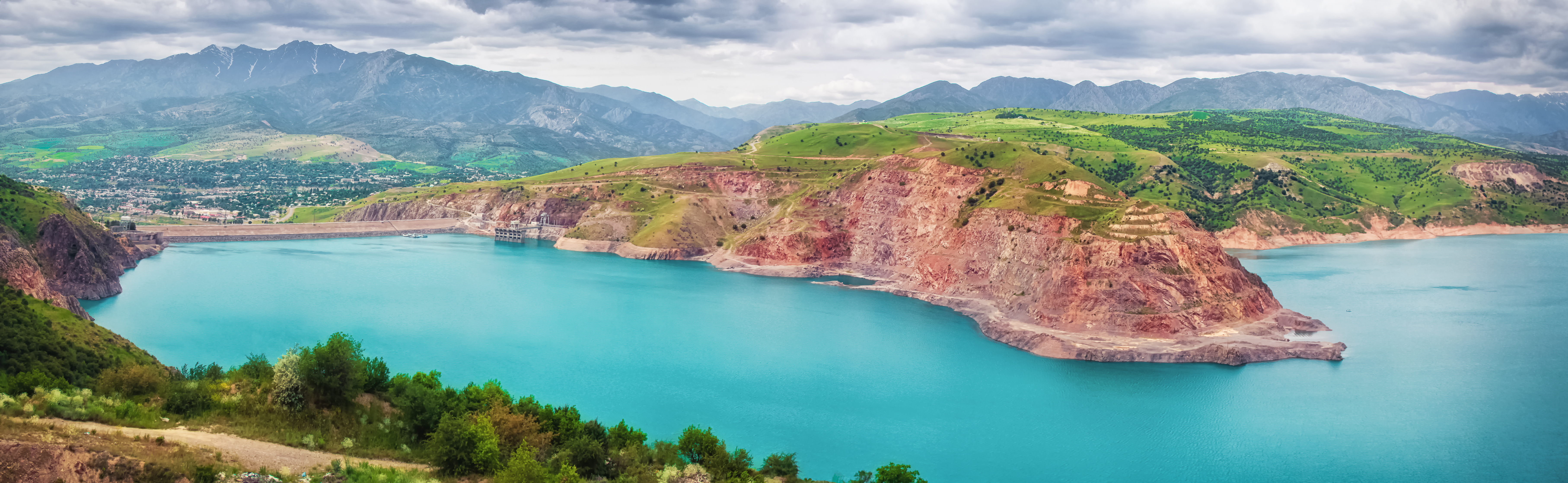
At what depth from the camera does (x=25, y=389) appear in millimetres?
35812

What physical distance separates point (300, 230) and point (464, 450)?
141552mm

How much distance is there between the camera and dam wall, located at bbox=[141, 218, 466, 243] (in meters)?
145

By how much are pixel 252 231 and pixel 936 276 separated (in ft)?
359

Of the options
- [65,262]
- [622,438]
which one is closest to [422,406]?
[622,438]

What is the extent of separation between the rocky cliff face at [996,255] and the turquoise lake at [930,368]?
294cm

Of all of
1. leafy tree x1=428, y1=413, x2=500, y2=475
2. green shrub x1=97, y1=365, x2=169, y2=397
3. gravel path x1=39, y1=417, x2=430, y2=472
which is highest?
green shrub x1=97, y1=365, x2=169, y2=397

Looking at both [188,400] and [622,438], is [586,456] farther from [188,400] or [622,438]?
[188,400]

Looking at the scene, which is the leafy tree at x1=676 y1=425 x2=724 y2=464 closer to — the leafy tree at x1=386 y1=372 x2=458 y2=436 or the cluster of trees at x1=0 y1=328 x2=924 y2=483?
the cluster of trees at x1=0 y1=328 x2=924 y2=483

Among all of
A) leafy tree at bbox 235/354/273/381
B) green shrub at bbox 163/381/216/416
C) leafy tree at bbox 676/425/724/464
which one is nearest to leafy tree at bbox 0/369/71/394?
green shrub at bbox 163/381/216/416

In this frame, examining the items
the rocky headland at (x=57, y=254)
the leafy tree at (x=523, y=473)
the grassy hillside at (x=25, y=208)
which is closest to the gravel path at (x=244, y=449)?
the leafy tree at (x=523, y=473)

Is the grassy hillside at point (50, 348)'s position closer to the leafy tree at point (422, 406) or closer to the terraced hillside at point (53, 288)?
the terraced hillside at point (53, 288)

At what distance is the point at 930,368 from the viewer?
71188 mm

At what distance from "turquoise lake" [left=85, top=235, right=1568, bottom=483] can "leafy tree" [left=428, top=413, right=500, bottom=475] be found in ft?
61.3

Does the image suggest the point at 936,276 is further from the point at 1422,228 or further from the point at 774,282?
the point at 1422,228
